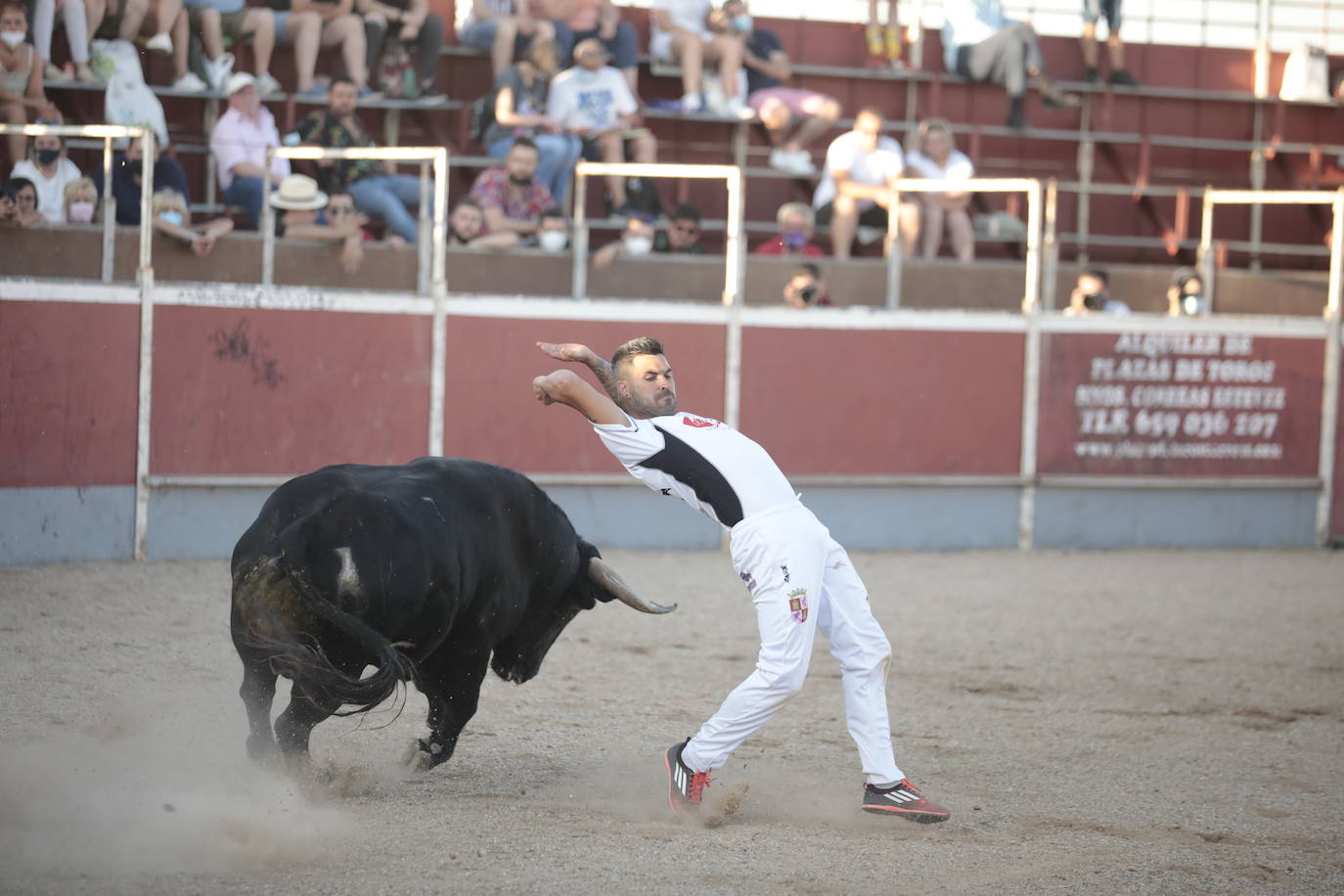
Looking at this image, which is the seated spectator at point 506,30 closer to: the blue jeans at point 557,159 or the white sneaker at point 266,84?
the blue jeans at point 557,159

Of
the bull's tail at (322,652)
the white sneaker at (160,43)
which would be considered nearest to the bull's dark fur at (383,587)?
the bull's tail at (322,652)

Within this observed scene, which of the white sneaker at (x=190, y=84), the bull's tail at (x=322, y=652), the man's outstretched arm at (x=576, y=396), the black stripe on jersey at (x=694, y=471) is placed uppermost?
the white sneaker at (x=190, y=84)

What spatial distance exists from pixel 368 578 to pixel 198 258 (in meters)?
6.21

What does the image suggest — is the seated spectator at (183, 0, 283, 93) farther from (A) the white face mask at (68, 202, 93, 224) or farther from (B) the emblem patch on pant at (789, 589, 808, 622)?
(B) the emblem patch on pant at (789, 589, 808, 622)

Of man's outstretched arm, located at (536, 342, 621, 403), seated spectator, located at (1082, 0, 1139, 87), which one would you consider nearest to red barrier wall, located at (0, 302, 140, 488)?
man's outstretched arm, located at (536, 342, 621, 403)

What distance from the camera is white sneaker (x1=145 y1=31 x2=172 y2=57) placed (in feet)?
35.8

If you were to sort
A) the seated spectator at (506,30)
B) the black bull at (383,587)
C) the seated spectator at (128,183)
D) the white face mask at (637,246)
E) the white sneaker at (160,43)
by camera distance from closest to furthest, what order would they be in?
the black bull at (383,587) < the seated spectator at (128,183) < the white sneaker at (160,43) < the white face mask at (637,246) < the seated spectator at (506,30)

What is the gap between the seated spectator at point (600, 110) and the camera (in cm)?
1169

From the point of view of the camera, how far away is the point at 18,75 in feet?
32.4

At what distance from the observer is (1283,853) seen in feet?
14.4

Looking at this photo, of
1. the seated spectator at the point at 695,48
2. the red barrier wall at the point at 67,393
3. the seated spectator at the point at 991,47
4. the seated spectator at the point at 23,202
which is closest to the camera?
the red barrier wall at the point at 67,393

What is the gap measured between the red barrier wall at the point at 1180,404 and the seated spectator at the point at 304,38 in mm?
5413

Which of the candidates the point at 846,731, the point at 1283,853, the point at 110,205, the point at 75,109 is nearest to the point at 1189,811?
the point at 1283,853

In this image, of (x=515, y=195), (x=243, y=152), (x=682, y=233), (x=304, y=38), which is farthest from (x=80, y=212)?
(x=682, y=233)
